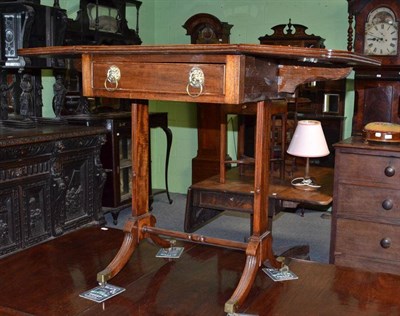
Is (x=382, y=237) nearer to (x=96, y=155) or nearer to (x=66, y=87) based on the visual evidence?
(x=96, y=155)

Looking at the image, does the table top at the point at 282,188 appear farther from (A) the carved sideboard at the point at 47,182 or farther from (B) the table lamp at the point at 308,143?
(A) the carved sideboard at the point at 47,182

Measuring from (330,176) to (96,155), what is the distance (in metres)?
1.78

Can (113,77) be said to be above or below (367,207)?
above

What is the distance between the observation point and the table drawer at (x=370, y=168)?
9.64ft

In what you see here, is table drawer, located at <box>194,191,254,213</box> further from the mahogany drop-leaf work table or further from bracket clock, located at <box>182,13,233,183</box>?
bracket clock, located at <box>182,13,233,183</box>

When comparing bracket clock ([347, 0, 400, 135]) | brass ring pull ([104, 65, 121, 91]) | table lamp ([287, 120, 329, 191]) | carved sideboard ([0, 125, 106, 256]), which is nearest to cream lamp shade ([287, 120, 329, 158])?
table lamp ([287, 120, 329, 191])

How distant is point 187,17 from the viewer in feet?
19.0

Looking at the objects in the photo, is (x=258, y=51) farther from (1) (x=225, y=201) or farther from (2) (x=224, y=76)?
(1) (x=225, y=201)

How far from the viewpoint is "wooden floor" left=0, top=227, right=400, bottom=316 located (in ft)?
4.87

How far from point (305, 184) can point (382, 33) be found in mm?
1657

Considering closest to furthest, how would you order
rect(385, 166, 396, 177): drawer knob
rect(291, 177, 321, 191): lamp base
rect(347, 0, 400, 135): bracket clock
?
rect(385, 166, 396, 177): drawer knob, rect(291, 177, 321, 191): lamp base, rect(347, 0, 400, 135): bracket clock

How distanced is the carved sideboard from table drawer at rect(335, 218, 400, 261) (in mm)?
1897

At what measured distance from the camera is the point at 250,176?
3.70 metres

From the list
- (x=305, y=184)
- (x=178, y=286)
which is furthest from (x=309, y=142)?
(x=178, y=286)
